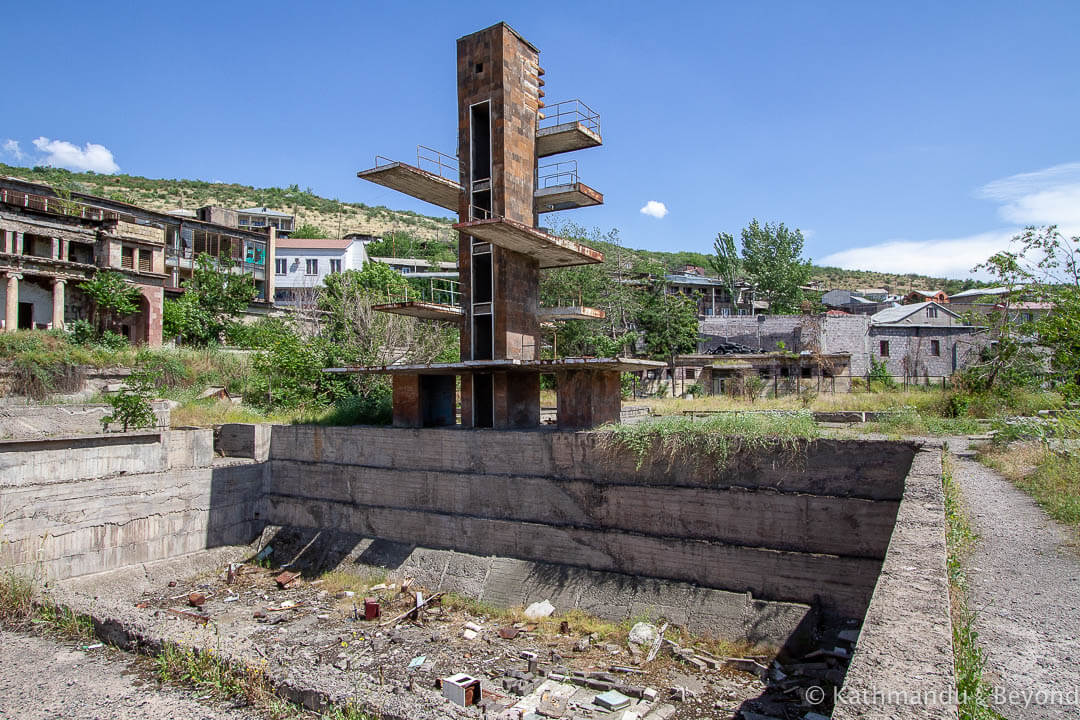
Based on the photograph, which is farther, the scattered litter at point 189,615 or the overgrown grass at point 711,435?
the scattered litter at point 189,615

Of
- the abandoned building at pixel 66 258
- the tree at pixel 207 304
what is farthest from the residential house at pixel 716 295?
the abandoned building at pixel 66 258

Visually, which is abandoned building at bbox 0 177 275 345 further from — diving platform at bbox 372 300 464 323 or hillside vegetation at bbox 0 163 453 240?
hillside vegetation at bbox 0 163 453 240

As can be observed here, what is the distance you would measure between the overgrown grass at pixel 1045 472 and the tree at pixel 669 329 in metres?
24.0

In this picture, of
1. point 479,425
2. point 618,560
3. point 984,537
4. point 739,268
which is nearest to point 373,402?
point 479,425

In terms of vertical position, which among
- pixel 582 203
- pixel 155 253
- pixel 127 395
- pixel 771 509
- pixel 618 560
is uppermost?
pixel 155 253

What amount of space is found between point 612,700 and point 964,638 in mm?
5026

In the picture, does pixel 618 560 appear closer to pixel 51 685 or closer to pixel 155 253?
pixel 51 685

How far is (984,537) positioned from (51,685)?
360 inches

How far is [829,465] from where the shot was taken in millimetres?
9781

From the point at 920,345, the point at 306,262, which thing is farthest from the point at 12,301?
the point at 920,345

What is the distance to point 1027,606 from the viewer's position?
4367 millimetres

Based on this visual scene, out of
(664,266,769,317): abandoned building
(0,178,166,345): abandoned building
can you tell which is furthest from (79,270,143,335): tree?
(664,266,769,317): abandoned building

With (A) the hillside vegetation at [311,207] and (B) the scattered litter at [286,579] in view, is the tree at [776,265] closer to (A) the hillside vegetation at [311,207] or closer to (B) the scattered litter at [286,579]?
(A) the hillside vegetation at [311,207]

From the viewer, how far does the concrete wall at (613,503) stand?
948 centimetres
